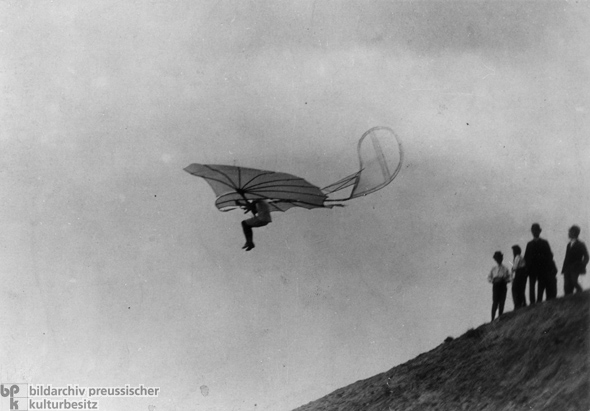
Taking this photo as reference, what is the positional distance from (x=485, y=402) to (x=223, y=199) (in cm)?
696

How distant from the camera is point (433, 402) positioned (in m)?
19.7

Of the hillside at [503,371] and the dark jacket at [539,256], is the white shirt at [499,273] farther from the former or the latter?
the hillside at [503,371]

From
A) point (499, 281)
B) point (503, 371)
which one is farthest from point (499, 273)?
point (503, 371)

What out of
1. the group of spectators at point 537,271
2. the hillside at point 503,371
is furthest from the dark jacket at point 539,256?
the hillside at point 503,371

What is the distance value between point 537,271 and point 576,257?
103 centimetres

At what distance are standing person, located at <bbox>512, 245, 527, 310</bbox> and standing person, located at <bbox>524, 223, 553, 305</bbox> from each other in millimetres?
158

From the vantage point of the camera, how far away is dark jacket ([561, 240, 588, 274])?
53.7 ft

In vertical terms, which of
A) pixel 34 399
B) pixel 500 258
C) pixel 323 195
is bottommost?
pixel 34 399

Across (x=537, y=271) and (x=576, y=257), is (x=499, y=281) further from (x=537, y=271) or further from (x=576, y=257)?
(x=576, y=257)

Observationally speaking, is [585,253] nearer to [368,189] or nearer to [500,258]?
[500,258]

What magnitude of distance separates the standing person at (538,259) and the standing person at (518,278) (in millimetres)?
158

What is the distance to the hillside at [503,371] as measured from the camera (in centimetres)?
1722

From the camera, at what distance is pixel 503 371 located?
1880 cm

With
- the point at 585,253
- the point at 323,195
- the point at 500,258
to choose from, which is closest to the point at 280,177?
the point at 323,195
